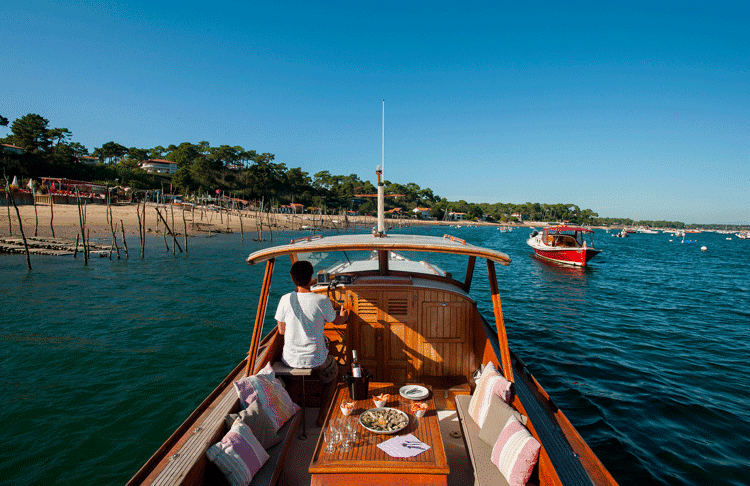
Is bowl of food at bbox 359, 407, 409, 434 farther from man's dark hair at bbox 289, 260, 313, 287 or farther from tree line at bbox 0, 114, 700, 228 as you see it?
tree line at bbox 0, 114, 700, 228

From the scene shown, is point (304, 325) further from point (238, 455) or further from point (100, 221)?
point (100, 221)

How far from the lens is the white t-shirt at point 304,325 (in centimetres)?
393

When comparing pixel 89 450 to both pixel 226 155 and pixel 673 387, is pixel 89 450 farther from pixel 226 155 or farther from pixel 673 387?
pixel 226 155

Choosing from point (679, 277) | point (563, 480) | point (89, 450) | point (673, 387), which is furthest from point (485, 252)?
point (679, 277)

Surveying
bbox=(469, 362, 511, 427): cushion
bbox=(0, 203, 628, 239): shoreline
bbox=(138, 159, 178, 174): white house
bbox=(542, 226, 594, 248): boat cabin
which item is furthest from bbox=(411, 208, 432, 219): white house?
bbox=(469, 362, 511, 427): cushion

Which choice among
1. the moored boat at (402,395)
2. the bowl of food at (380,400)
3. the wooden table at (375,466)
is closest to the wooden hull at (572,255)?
the moored boat at (402,395)

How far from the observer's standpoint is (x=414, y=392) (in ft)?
13.0

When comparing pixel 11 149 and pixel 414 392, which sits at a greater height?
pixel 11 149

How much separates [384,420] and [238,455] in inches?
49.8

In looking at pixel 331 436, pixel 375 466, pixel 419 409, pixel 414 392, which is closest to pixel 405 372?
pixel 414 392

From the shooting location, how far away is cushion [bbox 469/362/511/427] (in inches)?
147

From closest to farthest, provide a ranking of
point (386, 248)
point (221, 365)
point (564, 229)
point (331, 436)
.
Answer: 1. point (331, 436)
2. point (386, 248)
3. point (221, 365)
4. point (564, 229)

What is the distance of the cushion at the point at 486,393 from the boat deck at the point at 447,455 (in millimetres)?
408

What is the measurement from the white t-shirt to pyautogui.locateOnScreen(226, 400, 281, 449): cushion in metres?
0.74
